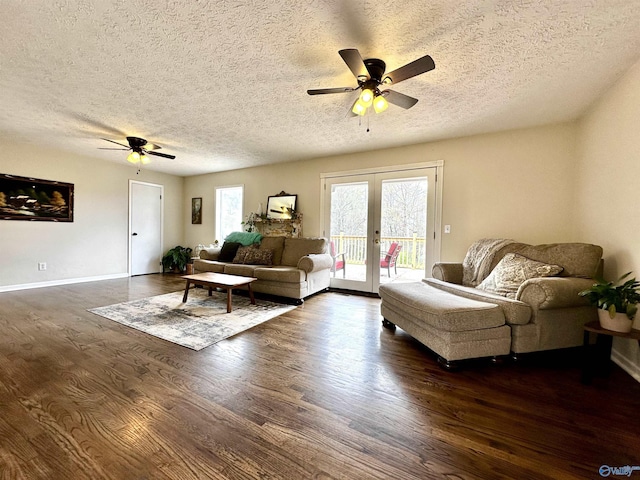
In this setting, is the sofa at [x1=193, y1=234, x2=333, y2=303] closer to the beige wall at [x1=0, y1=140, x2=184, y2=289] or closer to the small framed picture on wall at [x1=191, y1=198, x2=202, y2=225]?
the small framed picture on wall at [x1=191, y1=198, x2=202, y2=225]

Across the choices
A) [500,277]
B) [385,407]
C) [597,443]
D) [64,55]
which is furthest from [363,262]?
[64,55]

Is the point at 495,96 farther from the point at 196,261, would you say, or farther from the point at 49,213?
the point at 49,213

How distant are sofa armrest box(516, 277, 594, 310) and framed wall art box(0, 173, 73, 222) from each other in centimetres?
686

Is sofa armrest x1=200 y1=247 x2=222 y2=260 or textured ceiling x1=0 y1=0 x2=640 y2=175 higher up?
textured ceiling x1=0 y1=0 x2=640 y2=175

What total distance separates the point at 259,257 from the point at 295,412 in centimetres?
328

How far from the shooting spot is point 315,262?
3971 millimetres

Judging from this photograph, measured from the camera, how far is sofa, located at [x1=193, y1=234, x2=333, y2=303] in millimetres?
3854

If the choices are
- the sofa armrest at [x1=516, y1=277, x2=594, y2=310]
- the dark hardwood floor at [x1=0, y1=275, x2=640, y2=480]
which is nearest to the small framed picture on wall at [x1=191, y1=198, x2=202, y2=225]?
the dark hardwood floor at [x1=0, y1=275, x2=640, y2=480]

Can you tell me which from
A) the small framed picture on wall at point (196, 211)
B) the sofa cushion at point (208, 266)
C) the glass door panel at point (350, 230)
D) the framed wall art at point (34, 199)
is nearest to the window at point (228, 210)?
the small framed picture on wall at point (196, 211)

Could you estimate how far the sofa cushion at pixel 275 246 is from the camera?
4762 millimetres

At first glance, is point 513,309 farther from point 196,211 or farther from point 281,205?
point 196,211

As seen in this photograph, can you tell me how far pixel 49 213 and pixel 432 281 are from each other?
6.29m

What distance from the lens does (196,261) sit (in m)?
4.75

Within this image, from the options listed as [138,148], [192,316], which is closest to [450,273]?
[192,316]
